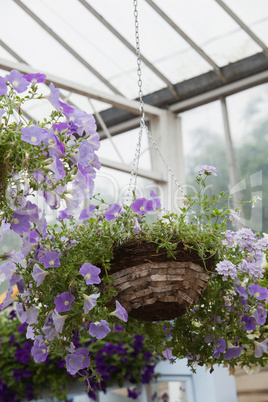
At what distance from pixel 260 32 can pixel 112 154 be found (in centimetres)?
175

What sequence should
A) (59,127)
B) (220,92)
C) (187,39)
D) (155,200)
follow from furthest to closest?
(220,92) → (187,39) → (155,200) → (59,127)

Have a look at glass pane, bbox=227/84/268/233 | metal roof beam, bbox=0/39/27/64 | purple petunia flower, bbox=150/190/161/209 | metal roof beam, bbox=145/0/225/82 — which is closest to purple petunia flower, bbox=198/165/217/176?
purple petunia flower, bbox=150/190/161/209

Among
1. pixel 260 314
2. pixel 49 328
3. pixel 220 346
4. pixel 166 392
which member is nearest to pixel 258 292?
pixel 260 314

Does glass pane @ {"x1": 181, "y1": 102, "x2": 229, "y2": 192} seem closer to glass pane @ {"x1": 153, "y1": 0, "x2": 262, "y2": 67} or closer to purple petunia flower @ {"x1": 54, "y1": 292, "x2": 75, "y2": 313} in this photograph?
glass pane @ {"x1": 153, "y1": 0, "x2": 262, "y2": 67}

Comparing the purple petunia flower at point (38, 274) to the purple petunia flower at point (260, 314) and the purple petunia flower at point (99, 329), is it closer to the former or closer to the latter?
the purple petunia flower at point (99, 329)

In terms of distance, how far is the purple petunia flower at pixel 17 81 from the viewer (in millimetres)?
1150

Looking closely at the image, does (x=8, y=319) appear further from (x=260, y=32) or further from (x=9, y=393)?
(x=260, y=32)

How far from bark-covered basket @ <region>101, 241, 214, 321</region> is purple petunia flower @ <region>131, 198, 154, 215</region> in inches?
3.6

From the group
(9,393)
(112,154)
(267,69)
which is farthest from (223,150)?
A: (9,393)

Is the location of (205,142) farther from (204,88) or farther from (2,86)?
(2,86)

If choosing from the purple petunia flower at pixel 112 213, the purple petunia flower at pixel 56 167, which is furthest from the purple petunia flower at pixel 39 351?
the purple petunia flower at pixel 56 167

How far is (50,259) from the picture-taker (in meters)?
1.22

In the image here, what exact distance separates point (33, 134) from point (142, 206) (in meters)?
0.37

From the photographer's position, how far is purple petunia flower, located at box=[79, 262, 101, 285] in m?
1.19
